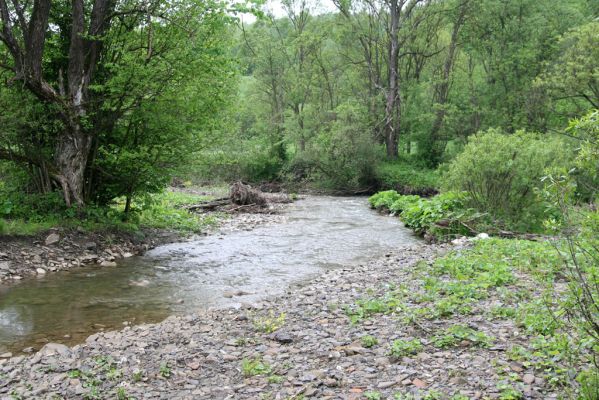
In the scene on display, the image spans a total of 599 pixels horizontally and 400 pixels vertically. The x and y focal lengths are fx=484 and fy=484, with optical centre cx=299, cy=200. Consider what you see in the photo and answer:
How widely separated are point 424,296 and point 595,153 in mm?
4085

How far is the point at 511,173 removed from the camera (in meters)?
14.5

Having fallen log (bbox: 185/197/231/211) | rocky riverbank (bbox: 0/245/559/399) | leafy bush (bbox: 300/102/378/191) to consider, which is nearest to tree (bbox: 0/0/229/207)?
rocky riverbank (bbox: 0/245/559/399)

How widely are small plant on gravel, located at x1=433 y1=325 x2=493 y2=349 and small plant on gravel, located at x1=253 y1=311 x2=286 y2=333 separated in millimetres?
2267

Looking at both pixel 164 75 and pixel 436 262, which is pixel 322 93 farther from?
pixel 436 262

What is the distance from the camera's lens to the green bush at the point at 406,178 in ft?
98.7

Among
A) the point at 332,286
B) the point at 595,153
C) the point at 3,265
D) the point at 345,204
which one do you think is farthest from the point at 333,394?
the point at 345,204

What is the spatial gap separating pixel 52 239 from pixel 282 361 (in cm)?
845

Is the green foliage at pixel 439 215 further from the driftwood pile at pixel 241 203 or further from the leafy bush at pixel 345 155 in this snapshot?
the leafy bush at pixel 345 155

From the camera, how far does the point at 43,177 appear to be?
1316 centimetres

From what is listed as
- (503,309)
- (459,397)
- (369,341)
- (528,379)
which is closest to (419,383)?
(459,397)

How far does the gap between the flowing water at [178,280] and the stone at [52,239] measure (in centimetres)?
133

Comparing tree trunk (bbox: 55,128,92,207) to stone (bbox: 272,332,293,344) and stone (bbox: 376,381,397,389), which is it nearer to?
stone (bbox: 272,332,293,344)

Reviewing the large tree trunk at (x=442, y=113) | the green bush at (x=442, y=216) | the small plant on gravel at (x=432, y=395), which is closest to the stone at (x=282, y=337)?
the small plant on gravel at (x=432, y=395)

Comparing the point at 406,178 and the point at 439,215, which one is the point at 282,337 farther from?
the point at 406,178
